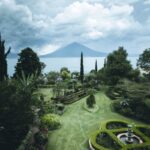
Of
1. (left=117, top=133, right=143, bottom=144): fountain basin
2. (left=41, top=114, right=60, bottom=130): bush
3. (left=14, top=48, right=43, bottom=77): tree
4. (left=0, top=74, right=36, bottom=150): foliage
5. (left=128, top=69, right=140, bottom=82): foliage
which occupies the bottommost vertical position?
(left=117, top=133, right=143, bottom=144): fountain basin

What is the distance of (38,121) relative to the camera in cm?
2048

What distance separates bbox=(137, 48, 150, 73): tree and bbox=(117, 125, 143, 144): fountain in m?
20.6

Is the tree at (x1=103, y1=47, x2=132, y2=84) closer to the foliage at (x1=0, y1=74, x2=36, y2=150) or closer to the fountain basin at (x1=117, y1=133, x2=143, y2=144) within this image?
the fountain basin at (x1=117, y1=133, x2=143, y2=144)

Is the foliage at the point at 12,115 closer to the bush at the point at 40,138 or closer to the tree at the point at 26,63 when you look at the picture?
the bush at the point at 40,138

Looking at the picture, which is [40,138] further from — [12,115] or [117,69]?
[117,69]

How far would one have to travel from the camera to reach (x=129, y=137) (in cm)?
1777

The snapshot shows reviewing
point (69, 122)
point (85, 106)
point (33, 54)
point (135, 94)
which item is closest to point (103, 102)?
point (85, 106)

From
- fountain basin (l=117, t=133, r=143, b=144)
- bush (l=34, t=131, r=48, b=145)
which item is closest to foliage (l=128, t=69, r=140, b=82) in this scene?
fountain basin (l=117, t=133, r=143, b=144)

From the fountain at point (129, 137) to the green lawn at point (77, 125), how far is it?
2.92 m

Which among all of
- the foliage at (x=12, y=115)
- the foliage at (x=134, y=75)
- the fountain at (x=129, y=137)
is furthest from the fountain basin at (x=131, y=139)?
the foliage at (x=134, y=75)

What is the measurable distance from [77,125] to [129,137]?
237 inches

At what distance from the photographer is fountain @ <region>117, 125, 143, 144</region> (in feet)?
58.2

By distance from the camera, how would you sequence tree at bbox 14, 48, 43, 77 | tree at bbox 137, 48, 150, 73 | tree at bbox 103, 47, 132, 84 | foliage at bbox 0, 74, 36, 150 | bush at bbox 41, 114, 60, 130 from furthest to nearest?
tree at bbox 14, 48, 43, 77 → tree at bbox 137, 48, 150, 73 → tree at bbox 103, 47, 132, 84 → bush at bbox 41, 114, 60, 130 → foliage at bbox 0, 74, 36, 150

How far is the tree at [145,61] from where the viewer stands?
121 ft
